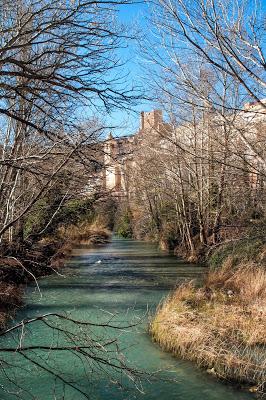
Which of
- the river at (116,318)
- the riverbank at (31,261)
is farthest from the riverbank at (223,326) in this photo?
the riverbank at (31,261)

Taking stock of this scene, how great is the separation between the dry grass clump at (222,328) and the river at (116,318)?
9.8 inches

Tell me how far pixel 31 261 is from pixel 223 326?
532cm

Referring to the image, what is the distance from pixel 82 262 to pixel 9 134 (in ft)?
34.5

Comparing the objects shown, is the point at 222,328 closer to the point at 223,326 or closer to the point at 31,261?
the point at 223,326

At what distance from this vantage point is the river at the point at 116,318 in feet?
19.5

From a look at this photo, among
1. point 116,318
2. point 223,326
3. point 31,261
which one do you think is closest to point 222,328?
point 223,326

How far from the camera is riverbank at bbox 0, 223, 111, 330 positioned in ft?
21.5

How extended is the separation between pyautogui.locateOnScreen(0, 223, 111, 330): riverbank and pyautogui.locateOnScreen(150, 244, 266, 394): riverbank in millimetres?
2555

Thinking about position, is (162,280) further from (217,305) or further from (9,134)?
(9,134)

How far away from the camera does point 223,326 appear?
8.38m

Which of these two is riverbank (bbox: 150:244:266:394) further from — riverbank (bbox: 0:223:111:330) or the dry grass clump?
riverbank (bbox: 0:223:111:330)

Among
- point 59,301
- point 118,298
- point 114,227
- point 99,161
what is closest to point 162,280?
point 118,298

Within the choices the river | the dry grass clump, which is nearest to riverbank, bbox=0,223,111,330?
the river

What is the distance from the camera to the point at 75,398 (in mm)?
5797
